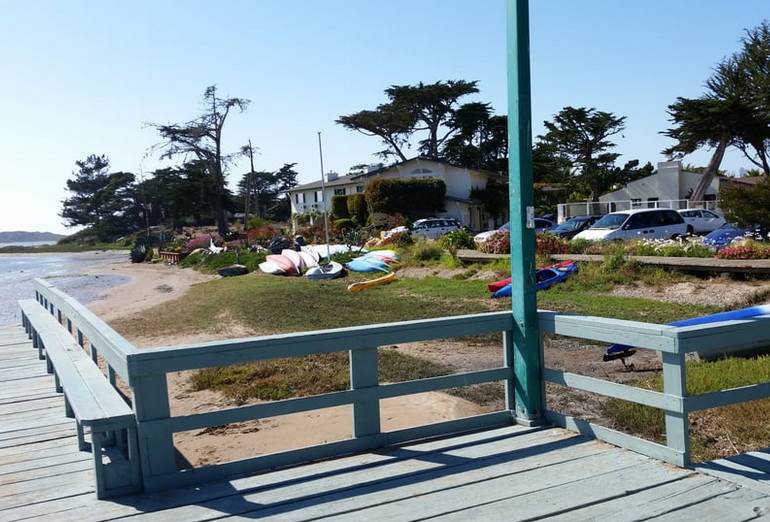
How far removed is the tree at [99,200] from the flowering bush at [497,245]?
87.7m

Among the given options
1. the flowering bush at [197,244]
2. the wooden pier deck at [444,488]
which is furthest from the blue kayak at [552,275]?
the flowering bush at [197,244]

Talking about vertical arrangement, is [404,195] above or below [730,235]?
above

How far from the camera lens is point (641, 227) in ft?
76.8

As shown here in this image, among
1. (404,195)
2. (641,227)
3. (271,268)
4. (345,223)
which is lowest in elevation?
(271,268)

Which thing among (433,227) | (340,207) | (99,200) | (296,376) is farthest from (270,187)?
(296,376)

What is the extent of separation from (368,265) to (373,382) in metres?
21.7

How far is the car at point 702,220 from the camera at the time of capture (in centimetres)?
3072

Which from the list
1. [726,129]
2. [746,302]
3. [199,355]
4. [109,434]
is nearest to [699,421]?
[199,355]

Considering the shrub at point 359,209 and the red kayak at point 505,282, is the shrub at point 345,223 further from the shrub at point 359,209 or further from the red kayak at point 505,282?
the red kayak at point 505,282

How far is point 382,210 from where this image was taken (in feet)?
167

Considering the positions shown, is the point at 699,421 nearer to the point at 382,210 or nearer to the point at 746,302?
the point at 746,302

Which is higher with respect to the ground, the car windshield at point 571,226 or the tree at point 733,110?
the tree at point 733,110

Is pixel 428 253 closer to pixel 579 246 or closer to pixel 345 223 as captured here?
pixel 579 246

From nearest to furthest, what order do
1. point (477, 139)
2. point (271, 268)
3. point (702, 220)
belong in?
1. point (702, 220)
2. point (271, 268)
3. point (477, 139)
